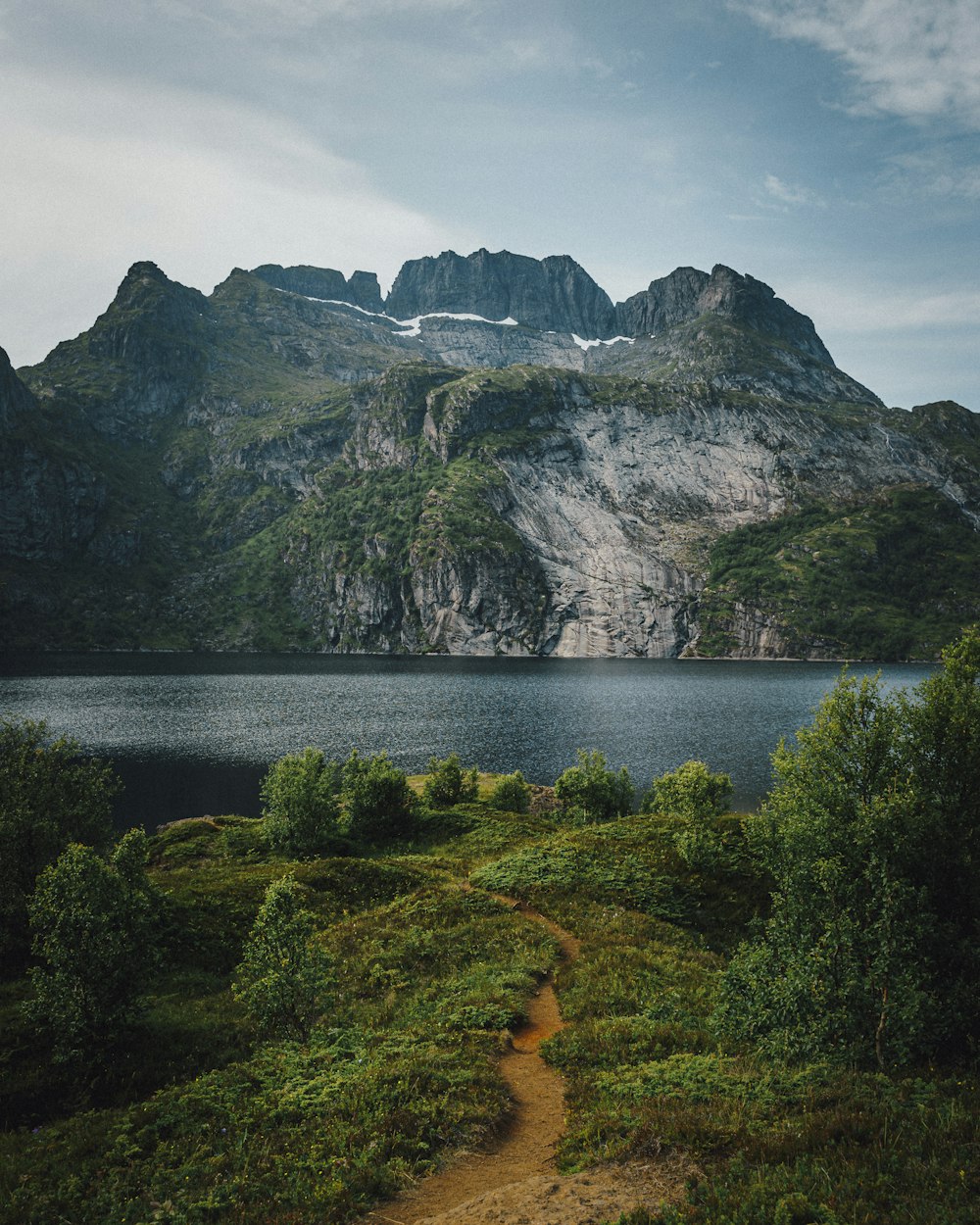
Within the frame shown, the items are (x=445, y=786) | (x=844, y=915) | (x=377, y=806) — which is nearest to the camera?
(x=844, y=915)

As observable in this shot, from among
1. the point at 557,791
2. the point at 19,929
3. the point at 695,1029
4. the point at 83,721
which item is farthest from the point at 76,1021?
the point at 83,721

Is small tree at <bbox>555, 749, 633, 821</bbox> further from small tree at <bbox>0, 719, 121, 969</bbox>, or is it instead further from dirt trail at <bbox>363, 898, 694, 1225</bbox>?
dirt trail at <bbox>363, 898, 694, 1225</bbox>

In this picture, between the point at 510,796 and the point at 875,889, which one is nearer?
the point at 875,889

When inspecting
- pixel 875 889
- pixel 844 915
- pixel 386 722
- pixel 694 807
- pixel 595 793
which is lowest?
pixel 386 722

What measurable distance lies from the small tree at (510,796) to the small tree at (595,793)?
14.2 ft

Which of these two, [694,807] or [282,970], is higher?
[282,970]

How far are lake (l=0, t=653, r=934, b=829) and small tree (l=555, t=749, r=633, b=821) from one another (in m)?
17.9

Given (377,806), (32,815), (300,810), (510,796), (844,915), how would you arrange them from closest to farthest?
(844,915), (32,815), (300,810), (377,806), (510,796)

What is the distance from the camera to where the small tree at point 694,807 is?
35.6 m

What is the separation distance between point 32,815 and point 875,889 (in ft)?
112

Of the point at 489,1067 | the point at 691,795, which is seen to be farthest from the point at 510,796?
the point at 489,1067

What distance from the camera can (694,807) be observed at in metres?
49.3

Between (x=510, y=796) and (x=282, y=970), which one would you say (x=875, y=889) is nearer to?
(x=282, y=970)

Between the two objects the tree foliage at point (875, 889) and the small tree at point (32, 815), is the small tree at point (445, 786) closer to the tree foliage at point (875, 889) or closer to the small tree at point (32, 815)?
the small tree at point (32, 815)
